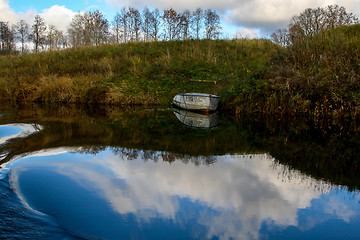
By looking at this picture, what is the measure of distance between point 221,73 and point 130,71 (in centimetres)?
763

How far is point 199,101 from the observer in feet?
48.2

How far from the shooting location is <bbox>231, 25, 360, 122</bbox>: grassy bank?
11289 millimetres

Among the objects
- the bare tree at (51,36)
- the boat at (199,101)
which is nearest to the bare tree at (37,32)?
the bare tree at (51,36)

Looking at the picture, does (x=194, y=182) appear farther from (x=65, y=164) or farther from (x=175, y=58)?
(x=175, y=58)

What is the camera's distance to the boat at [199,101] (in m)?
14.4

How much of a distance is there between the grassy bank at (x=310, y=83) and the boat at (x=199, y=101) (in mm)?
1336

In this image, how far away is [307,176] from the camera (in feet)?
16.5

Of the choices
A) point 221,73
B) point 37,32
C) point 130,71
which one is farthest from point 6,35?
point 221,73

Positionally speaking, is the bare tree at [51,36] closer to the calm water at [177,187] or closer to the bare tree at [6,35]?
the bare tree at [6,35]

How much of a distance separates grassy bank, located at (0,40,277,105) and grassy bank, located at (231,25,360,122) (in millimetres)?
1742

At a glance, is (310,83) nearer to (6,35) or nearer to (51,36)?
(51,36)

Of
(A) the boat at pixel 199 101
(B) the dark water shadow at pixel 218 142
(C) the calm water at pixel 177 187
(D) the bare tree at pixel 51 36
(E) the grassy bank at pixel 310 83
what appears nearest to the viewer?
(C) the calm water at pixel 177 187

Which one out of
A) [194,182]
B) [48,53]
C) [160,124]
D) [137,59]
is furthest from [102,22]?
[194,182]

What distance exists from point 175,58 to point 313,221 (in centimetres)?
2091
